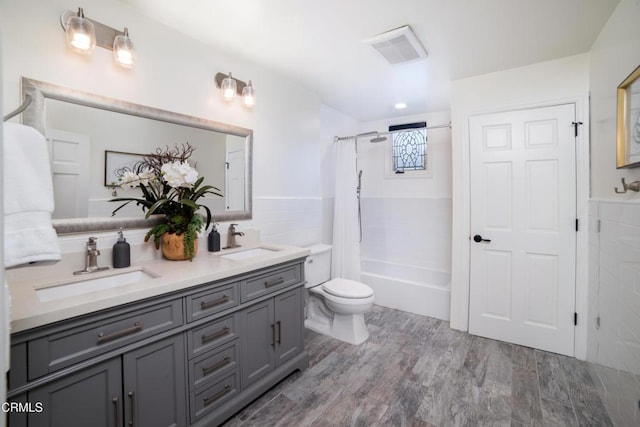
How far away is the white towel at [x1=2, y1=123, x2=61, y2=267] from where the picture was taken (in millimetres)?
852

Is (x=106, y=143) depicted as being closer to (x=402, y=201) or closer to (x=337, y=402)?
(x=337, y=402)

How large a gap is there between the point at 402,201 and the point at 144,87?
3051 millimetres

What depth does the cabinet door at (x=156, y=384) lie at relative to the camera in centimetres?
127

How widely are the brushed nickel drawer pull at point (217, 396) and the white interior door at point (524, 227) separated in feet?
7.25

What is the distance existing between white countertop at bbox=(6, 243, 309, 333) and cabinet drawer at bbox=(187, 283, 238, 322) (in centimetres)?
7

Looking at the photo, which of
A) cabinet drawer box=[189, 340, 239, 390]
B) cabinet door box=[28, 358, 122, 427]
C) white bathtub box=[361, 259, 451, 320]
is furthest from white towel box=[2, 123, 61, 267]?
white bathtub box=[361, 259, 451, 320]

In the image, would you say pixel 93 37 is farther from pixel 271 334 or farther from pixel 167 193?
pixel 271 334

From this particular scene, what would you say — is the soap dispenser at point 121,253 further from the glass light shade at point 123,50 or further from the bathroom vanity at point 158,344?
the glass light shade at point 123,50

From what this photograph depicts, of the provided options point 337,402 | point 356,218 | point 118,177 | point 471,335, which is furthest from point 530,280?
point 118,177

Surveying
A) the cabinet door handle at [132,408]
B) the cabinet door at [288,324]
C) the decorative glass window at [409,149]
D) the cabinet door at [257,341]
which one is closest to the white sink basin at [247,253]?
the cabinet door at [288,324]

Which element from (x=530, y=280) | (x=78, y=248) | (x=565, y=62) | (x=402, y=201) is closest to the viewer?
(x=78, y=248)

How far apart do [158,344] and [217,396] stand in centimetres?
49

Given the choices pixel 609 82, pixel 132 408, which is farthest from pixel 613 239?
pixel 132 408

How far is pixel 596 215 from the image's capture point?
2.06m
